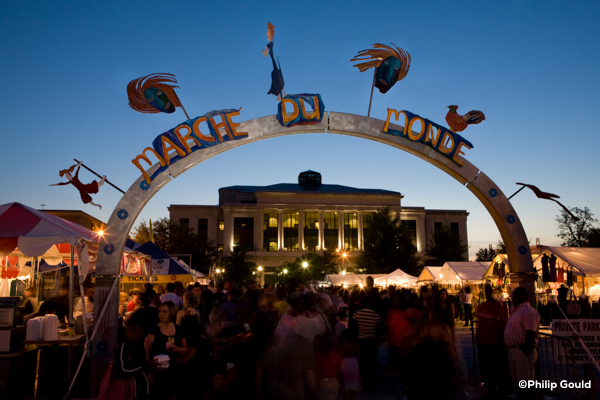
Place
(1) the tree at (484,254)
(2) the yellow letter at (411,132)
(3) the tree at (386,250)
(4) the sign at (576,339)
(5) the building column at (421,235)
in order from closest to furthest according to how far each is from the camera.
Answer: (4) the sign at (576,339) → (2) the yellow letter at (411,132) → (3) the tree at (386,250) → (1) the tree at (484,254) → (5) the building column at (421,235)

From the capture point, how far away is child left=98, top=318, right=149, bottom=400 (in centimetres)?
469

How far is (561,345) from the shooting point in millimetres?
6934

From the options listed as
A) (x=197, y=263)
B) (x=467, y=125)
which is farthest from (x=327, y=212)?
(x=467, y=125)

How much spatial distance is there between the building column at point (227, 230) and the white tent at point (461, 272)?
4795cm

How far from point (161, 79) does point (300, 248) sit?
60429 millimetres

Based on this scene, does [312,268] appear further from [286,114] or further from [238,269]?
[286,114]

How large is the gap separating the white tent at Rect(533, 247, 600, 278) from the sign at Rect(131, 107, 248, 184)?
9800 millimetres

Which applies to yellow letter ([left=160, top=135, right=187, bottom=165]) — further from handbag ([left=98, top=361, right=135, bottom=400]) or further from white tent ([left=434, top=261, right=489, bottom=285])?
white tent ([left=434, top=261, right=489, bottom=285])

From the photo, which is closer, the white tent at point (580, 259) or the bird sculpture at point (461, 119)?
the bird sculpture at point (461, 119)

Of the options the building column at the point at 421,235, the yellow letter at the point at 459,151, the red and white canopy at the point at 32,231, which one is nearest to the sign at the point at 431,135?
the yellow letter at the point at 459,151

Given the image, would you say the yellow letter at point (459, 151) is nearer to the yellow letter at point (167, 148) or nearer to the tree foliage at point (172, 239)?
the yellow letter at point (167, 148)

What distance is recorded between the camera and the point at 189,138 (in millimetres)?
8406

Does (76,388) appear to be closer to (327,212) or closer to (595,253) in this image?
(595,253)

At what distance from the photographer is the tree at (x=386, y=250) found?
48969mm
